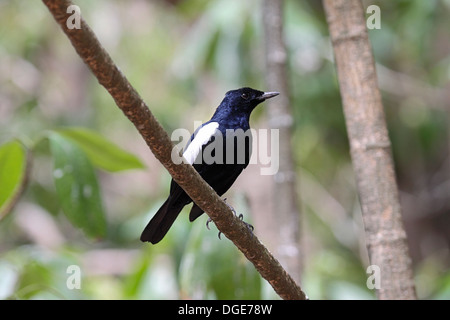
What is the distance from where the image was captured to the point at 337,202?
6.20m

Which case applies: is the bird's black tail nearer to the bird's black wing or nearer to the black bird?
the black bird

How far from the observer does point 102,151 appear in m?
2.75

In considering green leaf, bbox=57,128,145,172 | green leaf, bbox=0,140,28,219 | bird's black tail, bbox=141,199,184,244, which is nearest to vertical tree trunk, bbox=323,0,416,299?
bird's black tail, bbox=141,199,184,244

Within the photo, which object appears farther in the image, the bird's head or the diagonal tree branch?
the bird's head

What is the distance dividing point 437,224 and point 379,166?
410 centimetres

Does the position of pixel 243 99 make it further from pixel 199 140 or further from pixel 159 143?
pixel 159 143

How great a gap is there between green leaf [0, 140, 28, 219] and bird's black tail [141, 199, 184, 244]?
58 cm

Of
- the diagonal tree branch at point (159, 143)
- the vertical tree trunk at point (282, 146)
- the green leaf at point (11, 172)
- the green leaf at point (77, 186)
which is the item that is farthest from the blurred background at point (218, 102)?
the diagonal tree branch at point (159, 143)

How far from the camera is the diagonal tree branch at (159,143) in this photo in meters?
1.46

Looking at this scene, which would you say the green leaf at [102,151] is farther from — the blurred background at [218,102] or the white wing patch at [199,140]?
the blurred background at [218,102]

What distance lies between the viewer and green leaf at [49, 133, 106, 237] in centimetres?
264

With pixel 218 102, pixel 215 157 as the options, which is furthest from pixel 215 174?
pixel 218 102

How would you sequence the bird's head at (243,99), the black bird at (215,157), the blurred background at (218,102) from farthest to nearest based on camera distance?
the blurred background at (218,102), the bird's head at (243,99), the black bird at (215,157)

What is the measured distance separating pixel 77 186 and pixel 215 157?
0.61 m
